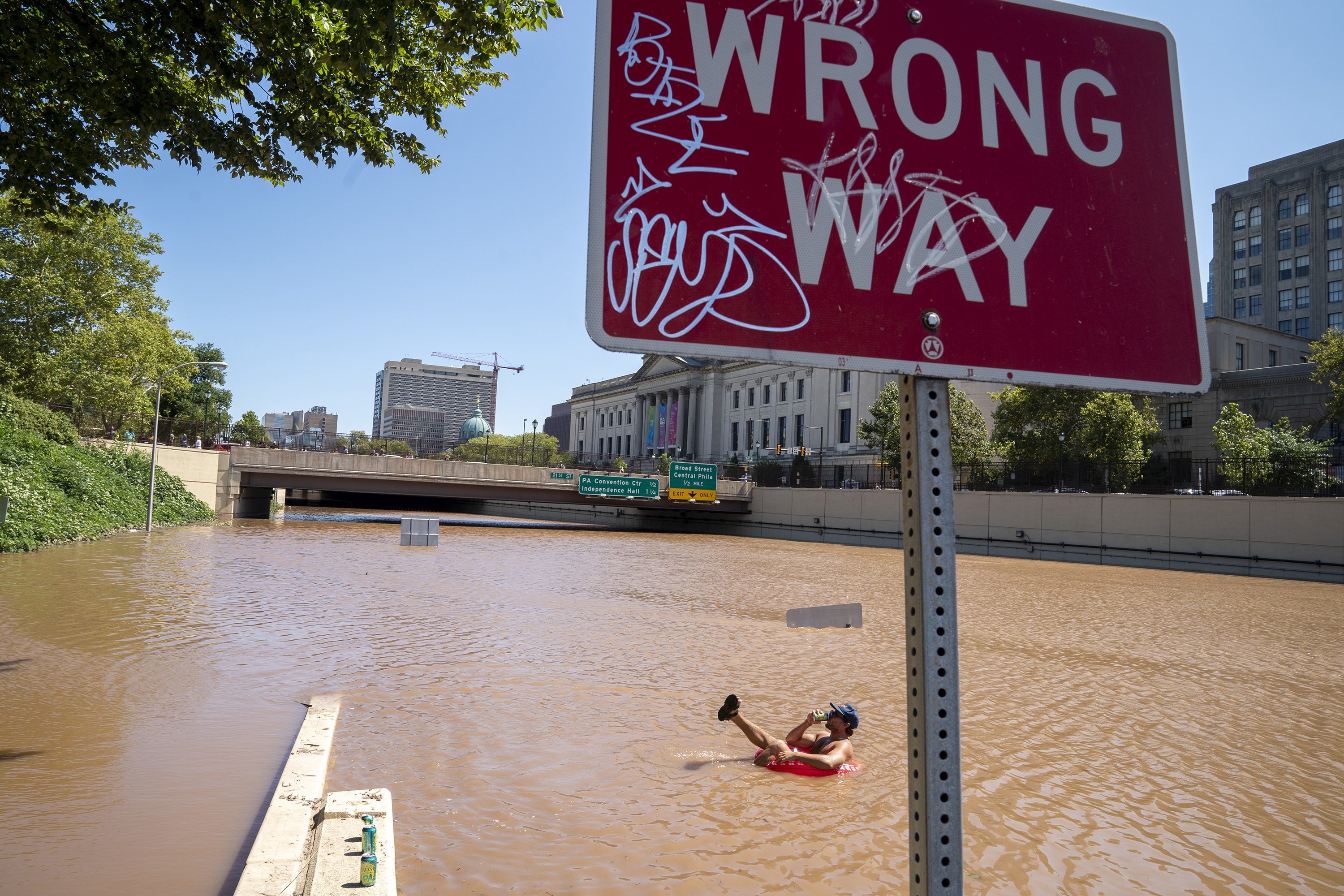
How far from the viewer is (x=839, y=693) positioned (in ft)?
36.6

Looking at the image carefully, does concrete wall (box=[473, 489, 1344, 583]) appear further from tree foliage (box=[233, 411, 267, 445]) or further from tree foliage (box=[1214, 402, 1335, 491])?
tree foliage (box=[233, 411, 267, 445])

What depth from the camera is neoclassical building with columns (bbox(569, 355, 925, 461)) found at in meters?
78.9

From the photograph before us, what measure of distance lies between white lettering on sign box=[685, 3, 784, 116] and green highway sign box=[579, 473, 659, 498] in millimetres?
51388

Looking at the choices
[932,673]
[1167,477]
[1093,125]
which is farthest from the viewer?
[1167,477]

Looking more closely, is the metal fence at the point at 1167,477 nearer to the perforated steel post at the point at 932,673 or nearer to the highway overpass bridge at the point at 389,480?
the highway overpass bridge at the point at 389,480

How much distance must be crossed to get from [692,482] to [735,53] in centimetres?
5344

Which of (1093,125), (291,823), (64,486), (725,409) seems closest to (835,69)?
(1093,125)

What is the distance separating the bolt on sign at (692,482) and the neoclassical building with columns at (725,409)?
16.8 meters

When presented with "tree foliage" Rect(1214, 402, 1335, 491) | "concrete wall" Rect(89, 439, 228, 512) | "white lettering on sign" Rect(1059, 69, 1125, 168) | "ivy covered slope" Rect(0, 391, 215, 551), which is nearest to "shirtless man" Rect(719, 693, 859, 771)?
"white lettering on sign" Rect(1059, 69, 1125, 168)

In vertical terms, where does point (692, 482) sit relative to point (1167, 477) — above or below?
below

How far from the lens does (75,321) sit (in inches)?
1784

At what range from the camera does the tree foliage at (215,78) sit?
8.01 metres

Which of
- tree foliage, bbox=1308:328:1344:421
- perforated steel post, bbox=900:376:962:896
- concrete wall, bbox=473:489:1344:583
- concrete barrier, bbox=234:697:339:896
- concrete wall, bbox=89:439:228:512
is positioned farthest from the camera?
tree foliage, bbox=1308:328:1344:421

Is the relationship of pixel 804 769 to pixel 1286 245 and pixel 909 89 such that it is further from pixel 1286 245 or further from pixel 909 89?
pixel 1286 245
